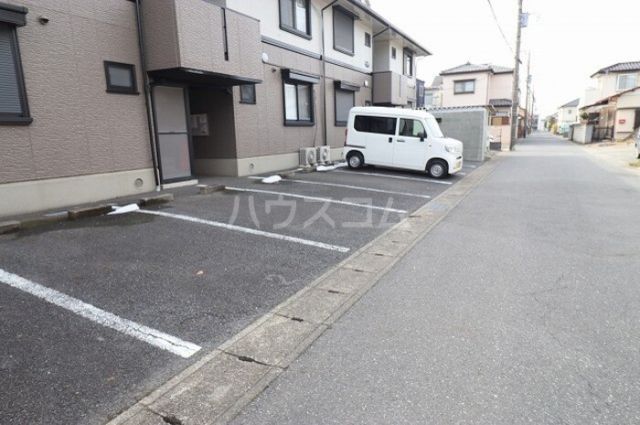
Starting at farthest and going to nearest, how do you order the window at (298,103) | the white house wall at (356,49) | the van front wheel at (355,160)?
the white house wall at (356,49) < the van front wheel at (355,160) < the window at (298,103)

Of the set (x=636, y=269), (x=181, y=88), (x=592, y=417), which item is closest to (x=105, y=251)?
(x=592, y=417)

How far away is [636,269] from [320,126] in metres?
11.5

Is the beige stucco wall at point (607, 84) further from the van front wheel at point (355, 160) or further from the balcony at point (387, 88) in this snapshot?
the van front wheel at point (355, 160)

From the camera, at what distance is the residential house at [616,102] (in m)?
30.4

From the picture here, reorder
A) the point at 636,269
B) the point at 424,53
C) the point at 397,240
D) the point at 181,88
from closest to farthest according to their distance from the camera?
the point at 636,269 → the point at 397,240 → the point at 181,88 → the point at 424,53

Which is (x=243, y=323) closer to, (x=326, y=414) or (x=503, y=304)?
(x=326, y=414)

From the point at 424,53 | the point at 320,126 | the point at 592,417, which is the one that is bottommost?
the point at 592,417

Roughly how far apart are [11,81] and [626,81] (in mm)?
49263

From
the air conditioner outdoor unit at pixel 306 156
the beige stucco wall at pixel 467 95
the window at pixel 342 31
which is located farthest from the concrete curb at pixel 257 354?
the beige stucco wall at pixel 467 95

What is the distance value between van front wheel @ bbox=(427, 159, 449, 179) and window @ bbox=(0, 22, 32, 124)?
33.2 feet

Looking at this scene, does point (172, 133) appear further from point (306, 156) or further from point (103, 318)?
point (103, 318)

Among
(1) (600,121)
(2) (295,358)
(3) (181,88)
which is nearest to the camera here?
(2) (295,358)

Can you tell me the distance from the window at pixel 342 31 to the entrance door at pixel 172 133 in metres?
8.10

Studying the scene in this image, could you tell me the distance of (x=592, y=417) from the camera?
2.19 meters
